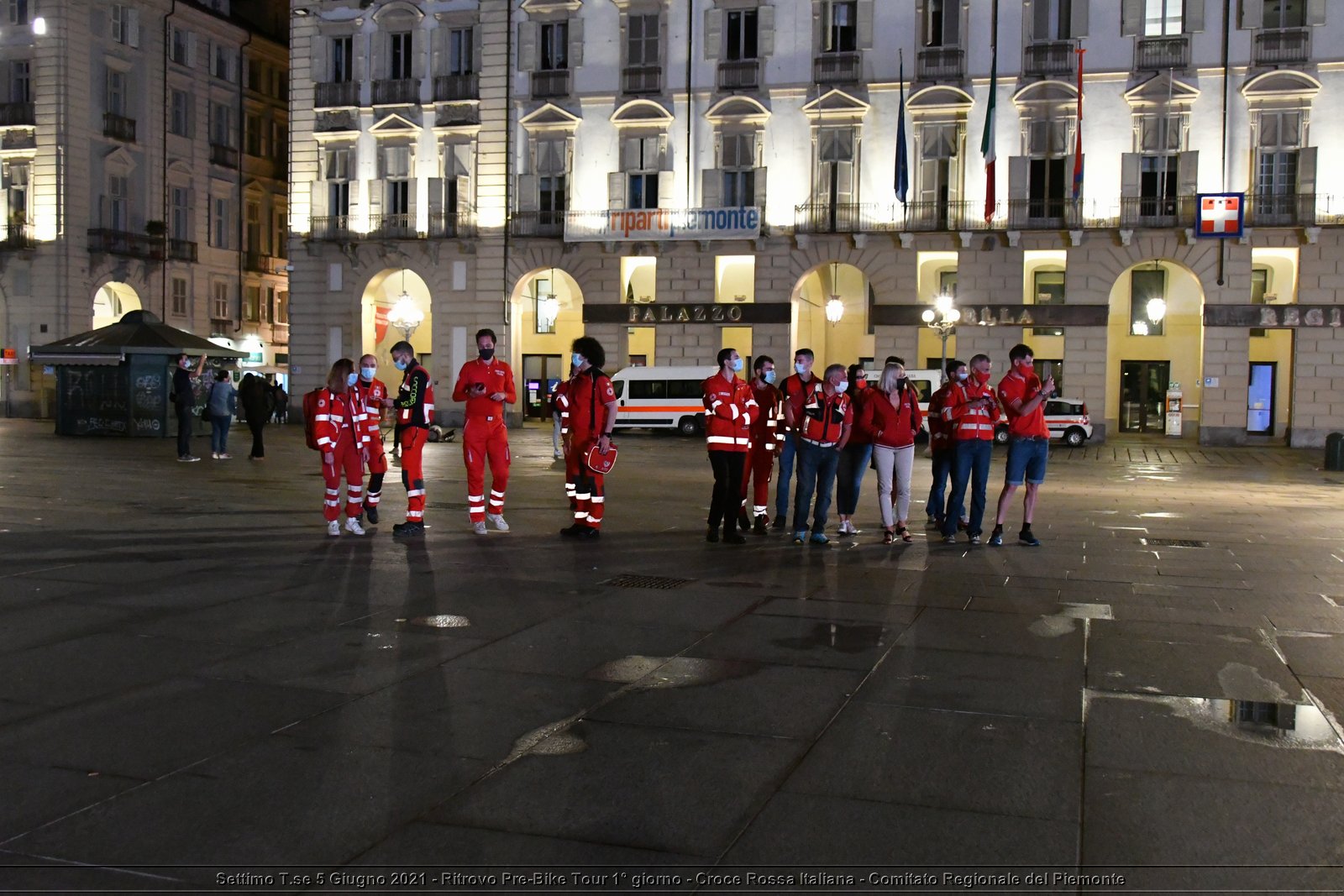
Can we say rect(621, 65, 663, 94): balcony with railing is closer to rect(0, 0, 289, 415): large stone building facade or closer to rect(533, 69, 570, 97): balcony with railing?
rect(533, 69, 570, 97): balcony with railing

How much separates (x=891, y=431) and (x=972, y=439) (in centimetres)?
79

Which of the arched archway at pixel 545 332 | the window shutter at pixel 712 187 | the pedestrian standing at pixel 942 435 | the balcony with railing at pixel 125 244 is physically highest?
the window shutter at pixel 712 187

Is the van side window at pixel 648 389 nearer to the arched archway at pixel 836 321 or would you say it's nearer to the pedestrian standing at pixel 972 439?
the arched archway at pixel 836 321

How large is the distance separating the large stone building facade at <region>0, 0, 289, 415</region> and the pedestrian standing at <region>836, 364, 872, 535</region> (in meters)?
40.9

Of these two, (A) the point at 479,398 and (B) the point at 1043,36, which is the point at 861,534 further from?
(B) the point at 1043,36

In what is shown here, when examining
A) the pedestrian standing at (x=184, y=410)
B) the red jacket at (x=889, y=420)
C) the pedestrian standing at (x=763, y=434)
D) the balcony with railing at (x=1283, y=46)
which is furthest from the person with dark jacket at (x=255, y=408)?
the balcony with railing at (x=1283, y=46)

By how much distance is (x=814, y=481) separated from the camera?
12.7 metres

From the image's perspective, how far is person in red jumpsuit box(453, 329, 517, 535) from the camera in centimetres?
1216

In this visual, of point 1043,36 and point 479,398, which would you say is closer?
point 479,398

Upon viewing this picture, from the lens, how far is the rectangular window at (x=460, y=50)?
142 ft

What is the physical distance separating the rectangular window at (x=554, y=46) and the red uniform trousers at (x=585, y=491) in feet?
107

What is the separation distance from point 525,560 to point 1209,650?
17.5 feet

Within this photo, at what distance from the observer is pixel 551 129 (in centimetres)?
4238

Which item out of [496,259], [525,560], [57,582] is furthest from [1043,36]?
[57,582]
